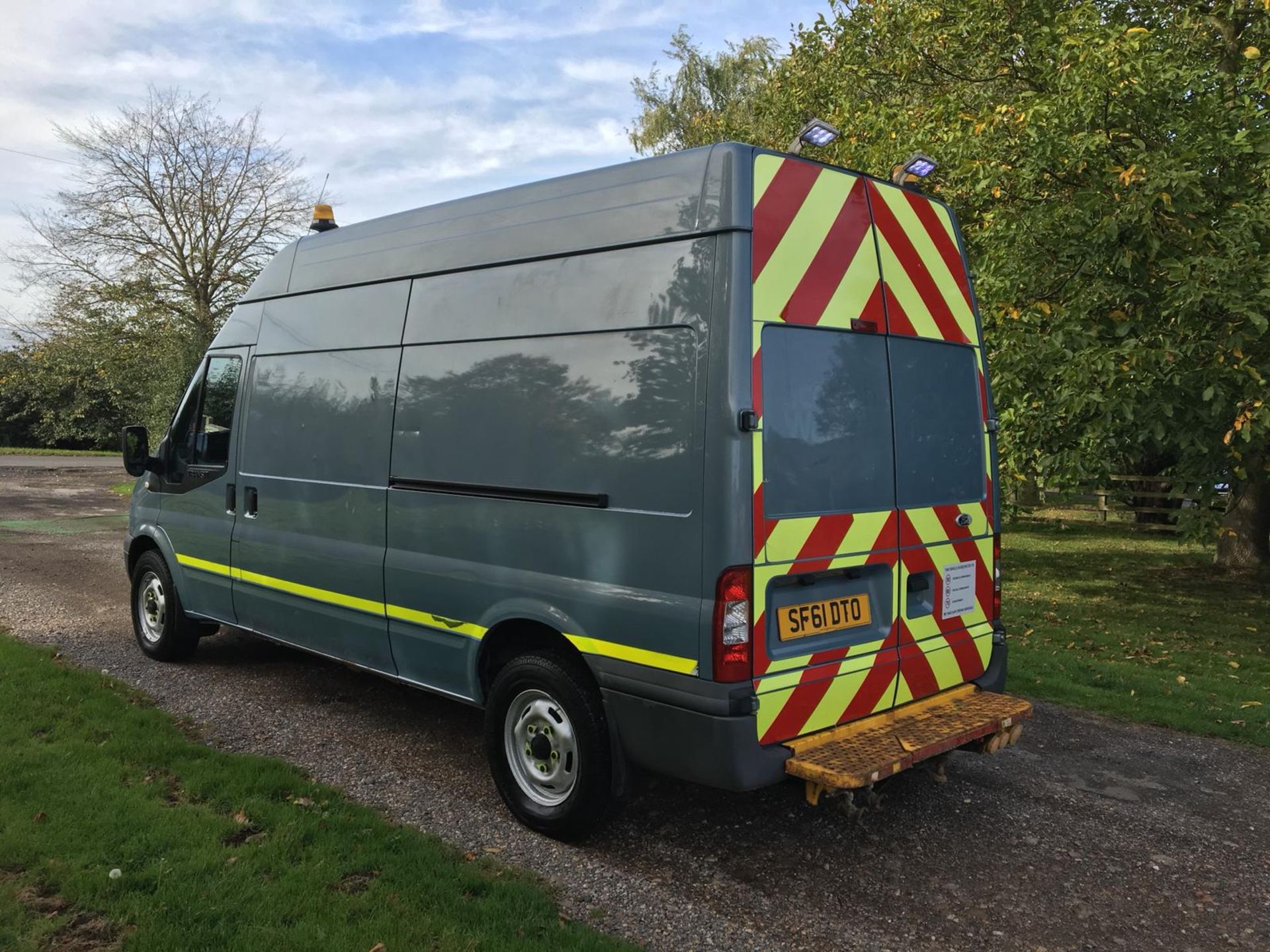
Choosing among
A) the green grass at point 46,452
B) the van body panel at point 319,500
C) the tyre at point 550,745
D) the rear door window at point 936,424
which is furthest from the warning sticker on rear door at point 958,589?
the green grass at point 46,452

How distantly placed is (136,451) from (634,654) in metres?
4.52

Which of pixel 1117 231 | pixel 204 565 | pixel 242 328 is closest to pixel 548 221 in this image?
pixel 242 328

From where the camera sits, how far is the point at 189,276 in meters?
24.7

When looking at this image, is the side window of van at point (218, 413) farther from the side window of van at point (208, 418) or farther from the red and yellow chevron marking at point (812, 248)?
the red and yellow chevron marking at point (812, 248)

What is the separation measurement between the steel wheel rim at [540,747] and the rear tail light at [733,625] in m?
0.84

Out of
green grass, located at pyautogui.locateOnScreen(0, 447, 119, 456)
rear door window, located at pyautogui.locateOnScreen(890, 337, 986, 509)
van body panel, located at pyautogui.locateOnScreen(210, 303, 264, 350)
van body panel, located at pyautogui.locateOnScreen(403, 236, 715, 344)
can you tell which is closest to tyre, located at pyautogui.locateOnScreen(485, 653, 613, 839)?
van body panel, located at pyautogui.locateOnScreen(403, 236, 715, 344)

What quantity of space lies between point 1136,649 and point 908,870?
574 centimetres

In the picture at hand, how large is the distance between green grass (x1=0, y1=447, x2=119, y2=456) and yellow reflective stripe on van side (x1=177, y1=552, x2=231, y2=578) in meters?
27.9

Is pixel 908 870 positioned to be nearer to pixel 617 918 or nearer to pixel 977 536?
pixel 617 918

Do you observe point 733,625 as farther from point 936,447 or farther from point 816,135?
point 816,135

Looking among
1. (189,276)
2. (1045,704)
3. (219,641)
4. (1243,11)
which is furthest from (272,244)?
(1045,704)

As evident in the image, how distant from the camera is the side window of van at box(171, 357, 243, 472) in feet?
19.7

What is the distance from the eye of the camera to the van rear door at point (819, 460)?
353 cm

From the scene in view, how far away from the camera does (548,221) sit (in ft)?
13.7
